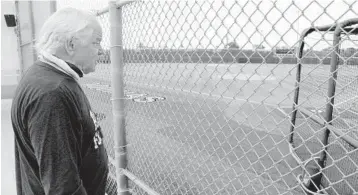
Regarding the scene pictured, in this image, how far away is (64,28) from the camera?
1482mm

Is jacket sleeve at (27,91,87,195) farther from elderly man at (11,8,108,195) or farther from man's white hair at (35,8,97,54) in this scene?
man's white hair at (35,8,97,54)

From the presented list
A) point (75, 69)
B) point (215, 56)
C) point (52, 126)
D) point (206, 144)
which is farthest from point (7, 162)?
point (215, 56)

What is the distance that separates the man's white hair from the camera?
4.87ft

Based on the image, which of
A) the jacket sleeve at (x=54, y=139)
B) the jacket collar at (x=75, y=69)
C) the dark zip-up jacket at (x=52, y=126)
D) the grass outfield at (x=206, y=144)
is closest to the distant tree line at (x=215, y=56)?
the grass outfield at (x=206, y=144)

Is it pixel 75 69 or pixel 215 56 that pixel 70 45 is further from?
pixel 215 56

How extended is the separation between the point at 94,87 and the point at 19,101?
256 cm

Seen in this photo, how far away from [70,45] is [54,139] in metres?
0.51

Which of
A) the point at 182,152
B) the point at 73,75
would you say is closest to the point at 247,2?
the point at 73,75

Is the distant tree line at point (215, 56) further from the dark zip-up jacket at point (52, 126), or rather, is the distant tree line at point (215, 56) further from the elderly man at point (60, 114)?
the dark zip-up jacket at point (52, 126)

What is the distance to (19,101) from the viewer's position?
1.42 m

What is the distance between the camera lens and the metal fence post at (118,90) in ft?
7.38

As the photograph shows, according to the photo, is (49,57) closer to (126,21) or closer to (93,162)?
(93,162)

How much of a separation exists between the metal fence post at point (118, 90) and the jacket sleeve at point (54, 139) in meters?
1.00

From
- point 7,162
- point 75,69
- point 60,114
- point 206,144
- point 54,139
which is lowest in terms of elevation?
point 7,162
